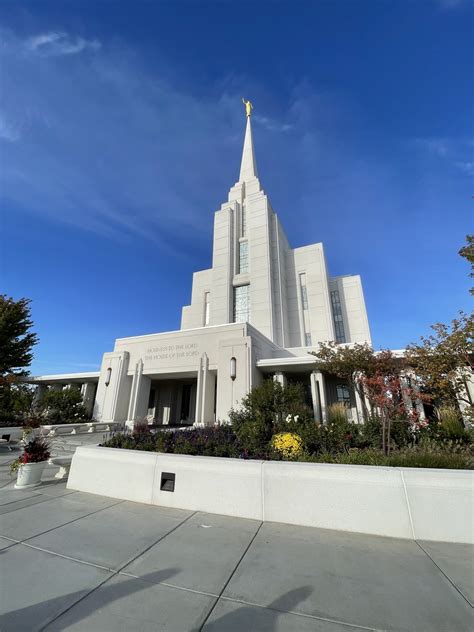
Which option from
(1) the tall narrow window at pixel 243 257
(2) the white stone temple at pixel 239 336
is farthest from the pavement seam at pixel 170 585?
(1) the tall narrow window at pixel 243 257

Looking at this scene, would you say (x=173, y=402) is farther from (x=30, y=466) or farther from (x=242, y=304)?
(x=30, y=466)

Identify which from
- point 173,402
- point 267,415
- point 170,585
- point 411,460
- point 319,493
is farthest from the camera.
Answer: point 173,402

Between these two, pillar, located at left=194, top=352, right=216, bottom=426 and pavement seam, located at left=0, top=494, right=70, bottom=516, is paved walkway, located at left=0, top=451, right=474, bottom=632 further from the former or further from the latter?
pillar, located at left=194, top=352, right=216, bottom=426

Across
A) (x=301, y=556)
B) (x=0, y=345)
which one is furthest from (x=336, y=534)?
(x=0, y=345)

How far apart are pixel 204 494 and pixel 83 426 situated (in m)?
14.6

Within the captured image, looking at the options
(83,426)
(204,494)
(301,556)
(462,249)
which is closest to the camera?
(301,556)

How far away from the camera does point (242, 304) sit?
27359mm

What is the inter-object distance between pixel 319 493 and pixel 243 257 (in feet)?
87.9

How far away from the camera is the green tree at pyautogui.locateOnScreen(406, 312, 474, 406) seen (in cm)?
906

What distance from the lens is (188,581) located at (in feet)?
8.87

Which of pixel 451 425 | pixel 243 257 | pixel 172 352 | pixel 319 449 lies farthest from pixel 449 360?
pixel 243 257

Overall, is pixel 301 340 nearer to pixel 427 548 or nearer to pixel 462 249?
pixel 462 249

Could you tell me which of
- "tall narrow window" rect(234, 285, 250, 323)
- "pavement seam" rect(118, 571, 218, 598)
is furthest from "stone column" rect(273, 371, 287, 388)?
"pavement seam" rect(118, 571, 218, 598)

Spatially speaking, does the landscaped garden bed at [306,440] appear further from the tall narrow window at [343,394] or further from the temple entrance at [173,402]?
the temple entrance at [173,402]
